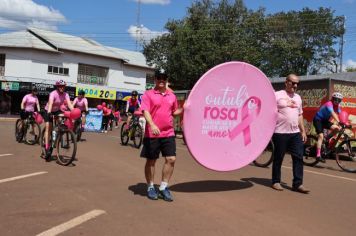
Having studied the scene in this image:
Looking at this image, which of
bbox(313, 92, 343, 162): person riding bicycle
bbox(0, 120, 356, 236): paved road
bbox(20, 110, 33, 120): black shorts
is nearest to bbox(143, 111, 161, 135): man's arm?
bbox(0, 120, 356, 236): paved road

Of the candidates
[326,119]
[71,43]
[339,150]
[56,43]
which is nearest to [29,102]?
[326,119]

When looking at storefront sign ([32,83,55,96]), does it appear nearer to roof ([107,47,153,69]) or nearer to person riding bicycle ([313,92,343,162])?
roof ([107,47,153,69])

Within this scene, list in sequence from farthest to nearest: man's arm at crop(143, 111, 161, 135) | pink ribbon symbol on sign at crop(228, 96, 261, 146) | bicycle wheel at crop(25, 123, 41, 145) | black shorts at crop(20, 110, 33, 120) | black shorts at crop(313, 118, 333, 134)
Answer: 1. black shorts at crop(20, 110, 33, 120)
2. bicycle wheel at crop(25, 123, 41, 145)
3. black shorts at crop(313, 118, 333, 134)
4. pink ribbon symbol on sign at crop(228, 96, 261, 146)
5. man's arm at crop(143, 111, 161, 135)

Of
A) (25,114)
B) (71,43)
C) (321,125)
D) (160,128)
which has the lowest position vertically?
(25,114)

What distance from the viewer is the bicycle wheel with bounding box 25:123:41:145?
13.6m

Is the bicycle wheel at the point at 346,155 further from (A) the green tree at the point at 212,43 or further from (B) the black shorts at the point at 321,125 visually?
(A) the green tree at the point at 212,43

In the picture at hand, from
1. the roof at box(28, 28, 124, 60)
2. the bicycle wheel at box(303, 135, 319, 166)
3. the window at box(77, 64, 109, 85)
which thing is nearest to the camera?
the bicycle wheel at box(303, 135, 319, 166)

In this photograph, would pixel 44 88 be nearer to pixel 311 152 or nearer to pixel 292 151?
pixel 311 152

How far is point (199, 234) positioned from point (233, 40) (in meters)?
35.9

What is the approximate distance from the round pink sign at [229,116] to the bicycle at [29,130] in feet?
25.4

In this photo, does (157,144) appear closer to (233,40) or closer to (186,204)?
(186,204)

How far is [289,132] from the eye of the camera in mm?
7797

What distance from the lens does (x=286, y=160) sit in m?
13.0

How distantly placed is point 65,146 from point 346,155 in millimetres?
6443
